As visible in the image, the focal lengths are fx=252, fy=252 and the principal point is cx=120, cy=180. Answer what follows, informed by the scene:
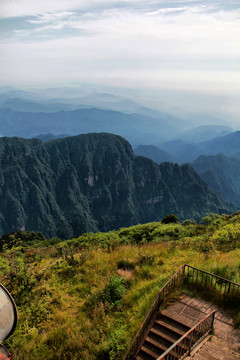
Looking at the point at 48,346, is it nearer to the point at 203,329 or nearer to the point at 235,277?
the point at 203,329

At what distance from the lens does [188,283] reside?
33.7 ft

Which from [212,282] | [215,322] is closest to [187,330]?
[215,322]

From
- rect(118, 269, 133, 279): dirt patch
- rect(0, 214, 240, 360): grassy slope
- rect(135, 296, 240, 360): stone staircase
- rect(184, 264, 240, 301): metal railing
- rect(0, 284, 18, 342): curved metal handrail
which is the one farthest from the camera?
rect(118, 269, 133, 279): dirt patch

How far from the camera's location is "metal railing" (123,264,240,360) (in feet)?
26.9

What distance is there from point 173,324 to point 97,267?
6340 millimetres

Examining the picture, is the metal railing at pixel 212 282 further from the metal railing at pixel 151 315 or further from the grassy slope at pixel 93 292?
the grassy slope at pixel 93 292

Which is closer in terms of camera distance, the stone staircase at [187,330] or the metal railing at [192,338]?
the metal railing at [192,338]

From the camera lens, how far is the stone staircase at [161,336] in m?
7.57

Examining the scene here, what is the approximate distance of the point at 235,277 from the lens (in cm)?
1030

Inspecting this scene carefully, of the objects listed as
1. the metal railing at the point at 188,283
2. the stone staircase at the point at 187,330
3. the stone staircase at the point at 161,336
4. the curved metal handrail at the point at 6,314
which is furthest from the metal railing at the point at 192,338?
the curved metal handrail at the point at 6,314

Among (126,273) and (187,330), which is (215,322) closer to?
(187,330)

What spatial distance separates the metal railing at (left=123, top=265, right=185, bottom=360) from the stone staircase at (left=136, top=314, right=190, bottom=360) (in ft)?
0.52

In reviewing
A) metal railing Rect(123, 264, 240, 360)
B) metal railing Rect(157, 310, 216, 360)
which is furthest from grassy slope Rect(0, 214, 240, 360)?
metal railing Rect(157, 310, 216, 360)

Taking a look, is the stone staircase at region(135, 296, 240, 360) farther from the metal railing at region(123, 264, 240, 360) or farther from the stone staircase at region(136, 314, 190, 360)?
the metal railing at region(123, 264, 240, 360)
